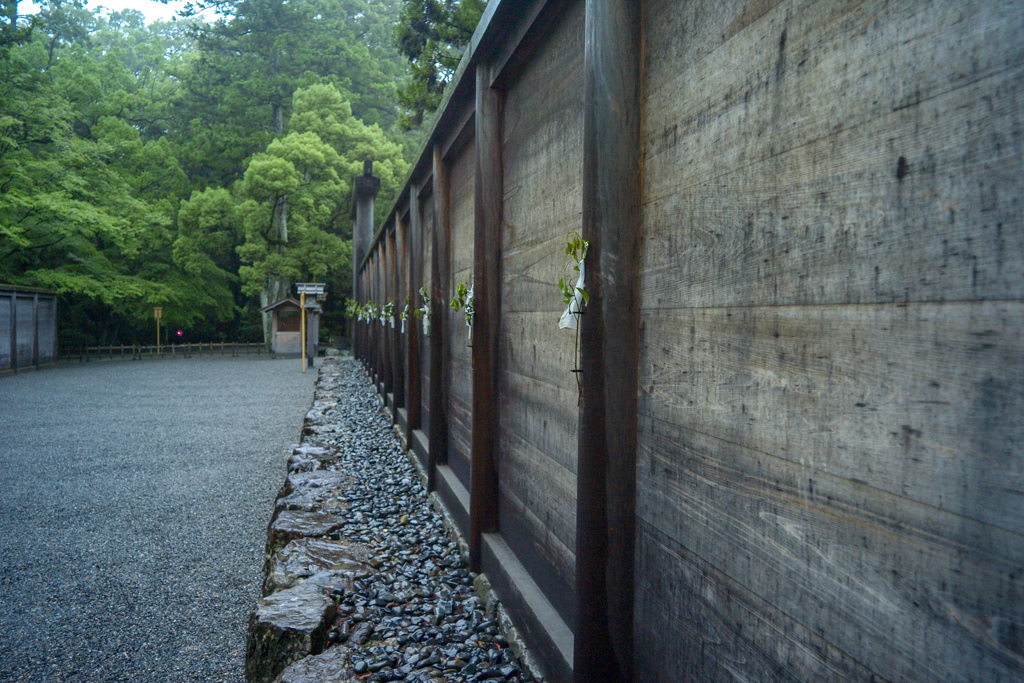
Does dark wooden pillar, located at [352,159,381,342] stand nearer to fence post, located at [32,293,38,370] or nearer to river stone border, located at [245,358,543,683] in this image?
fence post, located at [32,293,38,370]

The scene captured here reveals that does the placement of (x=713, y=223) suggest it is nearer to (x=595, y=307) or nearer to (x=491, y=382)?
(x=595, y=307)

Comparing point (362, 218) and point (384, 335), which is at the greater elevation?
point (362, 218)

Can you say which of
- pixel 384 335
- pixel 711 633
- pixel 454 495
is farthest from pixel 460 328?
pixel 384 335

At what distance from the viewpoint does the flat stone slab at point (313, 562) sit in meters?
2.88

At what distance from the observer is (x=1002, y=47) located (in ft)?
2.51

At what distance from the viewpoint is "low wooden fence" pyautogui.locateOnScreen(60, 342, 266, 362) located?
21.9 meters

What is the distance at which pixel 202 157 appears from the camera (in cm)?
2561

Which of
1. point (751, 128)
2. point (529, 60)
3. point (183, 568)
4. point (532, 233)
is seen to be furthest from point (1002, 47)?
point (183, 568)

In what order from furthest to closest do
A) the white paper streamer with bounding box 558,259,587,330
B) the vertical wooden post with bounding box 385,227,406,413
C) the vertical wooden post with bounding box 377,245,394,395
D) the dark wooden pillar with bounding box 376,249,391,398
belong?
the dark wooden pillar with bounding box 376,249,391,398, the vertical wooden post with bounding box 377,245,394,395, the vertical wooden post with bounding box 385,227,406,413, the white paper streamer with bounding box 558,259,587,330

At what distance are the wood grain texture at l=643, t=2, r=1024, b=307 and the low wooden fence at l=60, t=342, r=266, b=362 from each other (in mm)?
24175

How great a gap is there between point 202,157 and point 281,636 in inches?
1073

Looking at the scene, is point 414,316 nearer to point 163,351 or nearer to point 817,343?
point 817,343

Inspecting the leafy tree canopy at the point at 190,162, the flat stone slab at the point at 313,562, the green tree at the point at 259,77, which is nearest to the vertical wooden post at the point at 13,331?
the leafy tree canopy at the point at 190,162

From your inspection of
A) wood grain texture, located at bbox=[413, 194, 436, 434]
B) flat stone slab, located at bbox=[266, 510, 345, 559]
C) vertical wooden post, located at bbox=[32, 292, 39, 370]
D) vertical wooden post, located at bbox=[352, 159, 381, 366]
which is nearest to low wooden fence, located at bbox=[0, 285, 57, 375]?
vertical wooden post, located at bbox=[32, 292, 39, 370]
